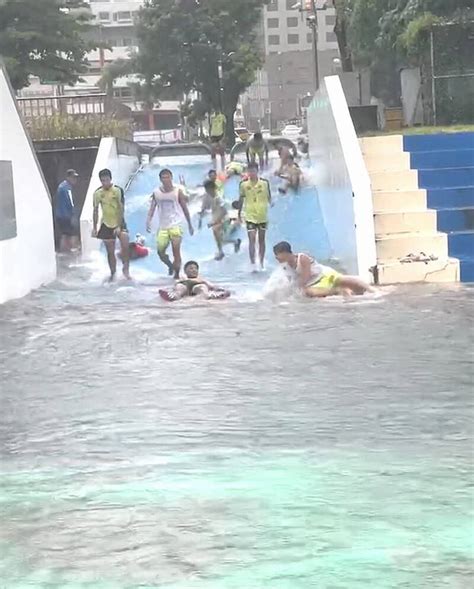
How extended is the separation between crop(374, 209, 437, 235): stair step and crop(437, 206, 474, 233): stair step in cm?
9

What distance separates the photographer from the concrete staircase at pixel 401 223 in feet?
41.2

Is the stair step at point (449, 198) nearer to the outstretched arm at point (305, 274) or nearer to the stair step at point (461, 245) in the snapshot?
the stair step at point (461, 245)

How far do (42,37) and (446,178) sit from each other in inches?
686

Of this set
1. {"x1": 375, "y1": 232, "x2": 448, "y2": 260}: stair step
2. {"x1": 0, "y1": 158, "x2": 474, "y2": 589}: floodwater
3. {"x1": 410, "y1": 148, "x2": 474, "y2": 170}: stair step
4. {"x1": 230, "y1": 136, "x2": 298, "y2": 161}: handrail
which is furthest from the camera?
{"x1": 230, "y1": 136, "x2": 298, "y2": 161}: handrail

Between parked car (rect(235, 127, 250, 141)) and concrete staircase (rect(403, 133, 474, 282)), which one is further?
parked car (rect(235, 127, 250, 141))

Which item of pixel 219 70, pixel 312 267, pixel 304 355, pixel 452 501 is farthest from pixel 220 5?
pixel 452 501

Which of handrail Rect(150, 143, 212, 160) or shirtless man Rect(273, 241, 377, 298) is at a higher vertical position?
handrail Rect(150, 143, 212, 160)

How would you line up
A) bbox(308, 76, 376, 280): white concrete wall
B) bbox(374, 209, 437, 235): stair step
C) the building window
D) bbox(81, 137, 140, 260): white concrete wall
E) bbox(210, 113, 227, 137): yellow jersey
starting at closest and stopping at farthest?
1. bbox(308, 76, 376, 280): white concrete wall
2. bbox(374, 209, 437, 235): stair step
3. bbox(81, 137, 140, 260): white concrete wall
4. bbox(210, 113, 227, 137): yellow jersey
5. the building window

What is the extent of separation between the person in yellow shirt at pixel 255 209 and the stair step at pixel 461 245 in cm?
334

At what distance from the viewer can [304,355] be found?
28.7ft

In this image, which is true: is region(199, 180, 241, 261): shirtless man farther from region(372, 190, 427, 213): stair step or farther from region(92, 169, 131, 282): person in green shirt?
region(372, 190, 427, 213): stair step

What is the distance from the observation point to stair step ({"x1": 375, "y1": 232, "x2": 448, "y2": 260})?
13.0 meters

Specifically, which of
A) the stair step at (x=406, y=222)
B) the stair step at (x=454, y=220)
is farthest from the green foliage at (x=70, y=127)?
the stair step at (x=454, y=220)

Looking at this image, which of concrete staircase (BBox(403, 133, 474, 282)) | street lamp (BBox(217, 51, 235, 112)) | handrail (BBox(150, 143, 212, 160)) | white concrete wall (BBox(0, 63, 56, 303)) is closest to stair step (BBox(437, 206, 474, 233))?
concrete staircase (BBox(403, 133, 474, 282))
